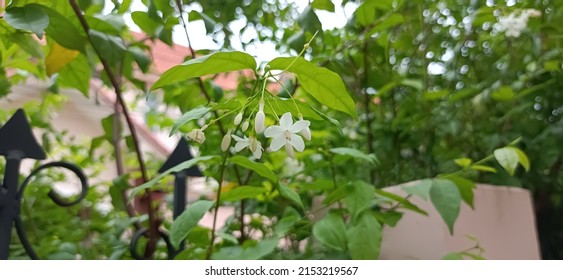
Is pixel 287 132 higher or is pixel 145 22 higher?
pixel 145 22

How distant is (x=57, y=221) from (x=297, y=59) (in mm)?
705

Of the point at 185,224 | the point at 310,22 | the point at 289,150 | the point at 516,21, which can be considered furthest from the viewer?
the point at 516,21

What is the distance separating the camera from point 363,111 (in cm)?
94

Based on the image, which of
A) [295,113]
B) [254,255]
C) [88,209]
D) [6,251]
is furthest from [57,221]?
[295,113]

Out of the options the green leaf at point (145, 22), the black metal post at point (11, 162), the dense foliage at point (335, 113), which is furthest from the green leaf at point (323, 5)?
the black metal post at point (11, 162)

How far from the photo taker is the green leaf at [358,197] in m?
0.58

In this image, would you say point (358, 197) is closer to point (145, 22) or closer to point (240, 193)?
point (240, 193)

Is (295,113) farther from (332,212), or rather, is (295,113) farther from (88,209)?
(88,209)

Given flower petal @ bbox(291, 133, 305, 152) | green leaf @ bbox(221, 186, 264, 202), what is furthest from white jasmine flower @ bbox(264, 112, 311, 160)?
green leaf @ bbox(221, 186, 264, 202)

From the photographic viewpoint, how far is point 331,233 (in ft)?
1.94

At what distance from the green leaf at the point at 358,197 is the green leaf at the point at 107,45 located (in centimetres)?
29

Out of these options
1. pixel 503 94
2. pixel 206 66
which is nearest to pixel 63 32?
pixel 206 66

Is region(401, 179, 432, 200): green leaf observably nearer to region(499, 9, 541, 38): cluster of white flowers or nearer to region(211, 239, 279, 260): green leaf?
region(211, 239, 279, 260): green leaf

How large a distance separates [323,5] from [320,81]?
0.77 ft
